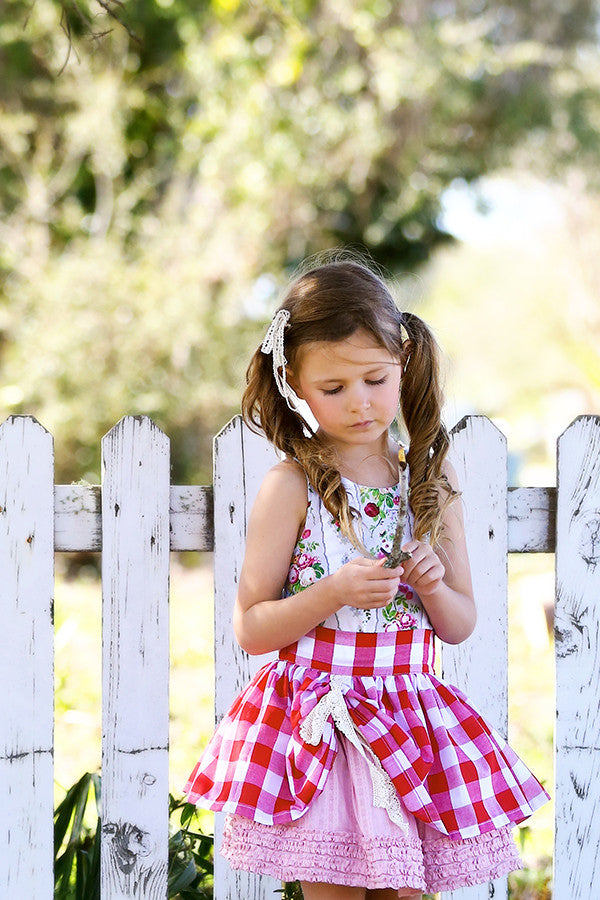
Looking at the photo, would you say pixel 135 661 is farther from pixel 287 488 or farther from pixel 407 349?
pixel 407 349

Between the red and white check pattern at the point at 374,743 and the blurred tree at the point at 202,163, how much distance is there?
5478 mm

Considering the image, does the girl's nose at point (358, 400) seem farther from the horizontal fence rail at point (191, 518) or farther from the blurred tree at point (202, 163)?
the blurred tree at point (202, 163)

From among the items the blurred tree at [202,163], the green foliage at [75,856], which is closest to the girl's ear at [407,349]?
the green foliage at [75,856]

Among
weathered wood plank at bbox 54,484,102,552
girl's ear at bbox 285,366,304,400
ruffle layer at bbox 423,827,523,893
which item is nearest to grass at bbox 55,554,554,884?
ruffle layer at bbox 423,827,523,893

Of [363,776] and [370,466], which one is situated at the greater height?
[370,466]

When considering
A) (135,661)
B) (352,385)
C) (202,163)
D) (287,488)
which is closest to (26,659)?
(135,661)

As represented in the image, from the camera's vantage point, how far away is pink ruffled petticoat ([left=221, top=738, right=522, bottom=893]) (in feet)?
5.56

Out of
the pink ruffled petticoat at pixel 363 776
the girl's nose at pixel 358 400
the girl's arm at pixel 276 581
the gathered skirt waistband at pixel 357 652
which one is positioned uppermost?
the girl's nose at pixel 358 400

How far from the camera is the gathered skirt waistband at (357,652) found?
1.85m

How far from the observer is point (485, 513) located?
2.38 m

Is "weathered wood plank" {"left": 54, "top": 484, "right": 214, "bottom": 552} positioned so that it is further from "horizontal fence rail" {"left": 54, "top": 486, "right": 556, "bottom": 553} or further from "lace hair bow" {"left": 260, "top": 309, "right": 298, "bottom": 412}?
"lace hair bow" {"left": 260, "top": 309, "right": 298, "bottom": 412}

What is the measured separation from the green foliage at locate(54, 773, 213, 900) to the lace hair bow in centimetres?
108

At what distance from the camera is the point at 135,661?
91.6 inches

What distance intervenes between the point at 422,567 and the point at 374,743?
0.31m
